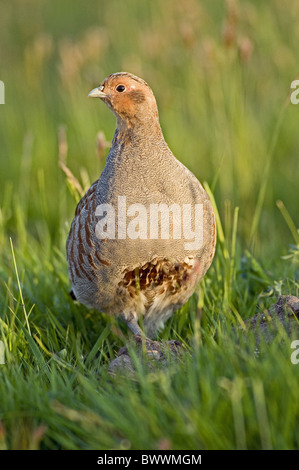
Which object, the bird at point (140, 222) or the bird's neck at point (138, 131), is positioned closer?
the bird at point (140, 222)

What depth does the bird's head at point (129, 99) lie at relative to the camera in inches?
126

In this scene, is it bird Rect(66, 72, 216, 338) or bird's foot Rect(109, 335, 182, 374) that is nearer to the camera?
bird's foot Rect(109, 335, 182, 374)

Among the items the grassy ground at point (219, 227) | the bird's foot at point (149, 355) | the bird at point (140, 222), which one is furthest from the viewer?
the bird at point (140, 222)

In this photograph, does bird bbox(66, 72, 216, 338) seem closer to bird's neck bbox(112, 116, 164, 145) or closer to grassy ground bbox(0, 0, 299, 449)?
bird's neck bbox(112, 116, 164, 145)

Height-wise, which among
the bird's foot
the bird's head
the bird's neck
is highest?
the bird's head

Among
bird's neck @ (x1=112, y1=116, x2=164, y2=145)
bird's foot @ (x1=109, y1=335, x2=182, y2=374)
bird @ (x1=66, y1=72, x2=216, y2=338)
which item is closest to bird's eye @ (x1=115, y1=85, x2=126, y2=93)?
bird @ (x1=66, y1=72, x2=216, y2=338)

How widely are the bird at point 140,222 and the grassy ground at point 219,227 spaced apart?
0.66ft

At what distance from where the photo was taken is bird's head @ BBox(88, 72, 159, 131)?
320 cm

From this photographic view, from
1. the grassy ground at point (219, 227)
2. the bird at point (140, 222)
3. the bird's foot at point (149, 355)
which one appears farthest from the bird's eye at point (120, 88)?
the bird's foot at point (149, 355)

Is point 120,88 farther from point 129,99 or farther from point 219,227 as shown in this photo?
point 219,227

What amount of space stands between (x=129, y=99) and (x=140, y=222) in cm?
61

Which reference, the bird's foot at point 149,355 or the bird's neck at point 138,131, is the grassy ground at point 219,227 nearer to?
the bird's foot at point 149,355

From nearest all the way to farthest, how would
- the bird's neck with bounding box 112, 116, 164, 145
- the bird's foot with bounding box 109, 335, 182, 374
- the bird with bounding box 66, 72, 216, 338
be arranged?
the bird's foot with bounding box 109, 335, 182, 374 → the bird with bounding box 66, 72, 216, 338 → the bird's neck with bounding box 112, 116, 164, 145
